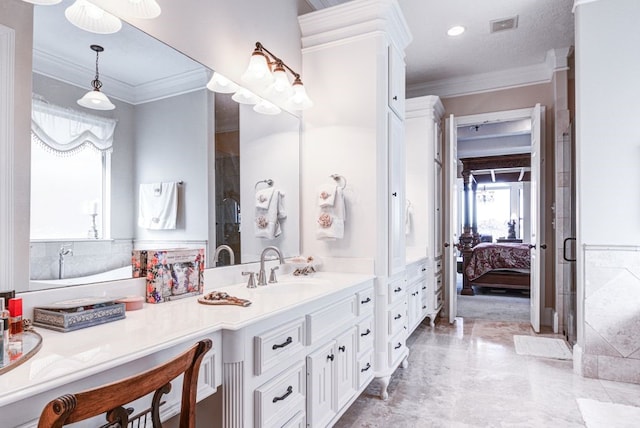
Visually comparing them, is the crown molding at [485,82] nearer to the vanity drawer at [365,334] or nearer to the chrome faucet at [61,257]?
the vanity drawer at [365,334]

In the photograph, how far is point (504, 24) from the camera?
350 centimetres

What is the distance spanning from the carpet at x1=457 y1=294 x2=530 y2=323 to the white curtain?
4526mm

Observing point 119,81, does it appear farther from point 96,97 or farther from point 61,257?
point 61,257

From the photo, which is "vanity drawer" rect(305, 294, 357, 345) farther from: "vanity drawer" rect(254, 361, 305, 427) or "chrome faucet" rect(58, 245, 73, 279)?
"chrome faucet" rect(58, 245, 73, 279)

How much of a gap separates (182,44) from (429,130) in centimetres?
309

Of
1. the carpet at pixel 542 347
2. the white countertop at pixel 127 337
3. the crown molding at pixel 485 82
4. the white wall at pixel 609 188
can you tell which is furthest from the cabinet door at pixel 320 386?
the crown molding at pixel 485 82

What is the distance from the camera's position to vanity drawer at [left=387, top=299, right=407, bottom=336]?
2.62m

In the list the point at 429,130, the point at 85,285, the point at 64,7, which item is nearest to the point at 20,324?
the point at 85,285

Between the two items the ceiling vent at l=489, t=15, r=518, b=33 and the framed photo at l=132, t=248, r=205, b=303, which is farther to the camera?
the ceiling vent at l=489, t=15, r=518, b=33

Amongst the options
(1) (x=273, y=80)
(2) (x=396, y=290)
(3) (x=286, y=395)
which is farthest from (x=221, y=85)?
(2) (x=396, y=290)

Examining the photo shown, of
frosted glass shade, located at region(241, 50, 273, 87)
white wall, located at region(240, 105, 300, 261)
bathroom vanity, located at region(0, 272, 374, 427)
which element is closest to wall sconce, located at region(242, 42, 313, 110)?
frosted glass shade, located at region(241, 50, 273, 87)

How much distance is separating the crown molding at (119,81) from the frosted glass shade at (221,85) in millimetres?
50

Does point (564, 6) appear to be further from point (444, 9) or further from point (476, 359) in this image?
point (476, 359)

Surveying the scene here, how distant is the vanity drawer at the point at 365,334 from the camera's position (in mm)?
2191
